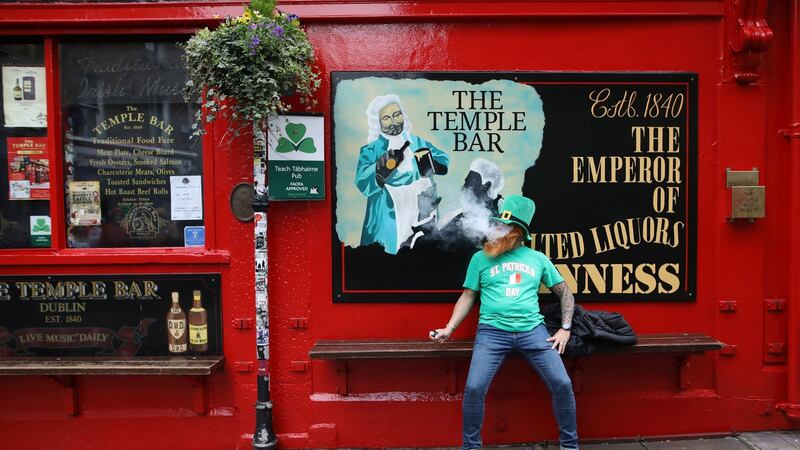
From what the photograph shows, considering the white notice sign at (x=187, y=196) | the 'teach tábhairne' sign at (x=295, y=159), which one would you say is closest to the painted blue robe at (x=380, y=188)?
the 'teach tábhairne' sign at (x=295, y=159)

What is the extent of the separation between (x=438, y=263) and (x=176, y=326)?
6.94 ft

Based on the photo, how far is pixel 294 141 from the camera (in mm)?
4844

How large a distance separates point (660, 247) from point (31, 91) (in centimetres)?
516

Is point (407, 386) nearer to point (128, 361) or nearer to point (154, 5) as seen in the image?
point (128, 361)

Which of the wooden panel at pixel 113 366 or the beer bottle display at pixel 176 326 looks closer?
the wooden panel at pixel 113 366

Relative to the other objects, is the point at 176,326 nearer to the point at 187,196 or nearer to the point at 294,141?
the point at 187,196

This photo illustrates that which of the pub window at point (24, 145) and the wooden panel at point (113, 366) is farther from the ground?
the pub window at point (24, 145)

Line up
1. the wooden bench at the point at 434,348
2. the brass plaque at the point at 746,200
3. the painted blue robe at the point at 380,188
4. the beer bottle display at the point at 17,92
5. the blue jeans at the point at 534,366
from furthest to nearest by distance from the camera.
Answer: the beer bottle display at the point at 17,92 < the painted blue robe at the point at 380,188 < the brass plaque at the point at 746,200 < the wooden bench at the point at 434,348 < the blue jeans at the point at 534,366

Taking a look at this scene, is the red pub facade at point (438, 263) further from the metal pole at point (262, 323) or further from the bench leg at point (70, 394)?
the metal pole at point (262, 323)

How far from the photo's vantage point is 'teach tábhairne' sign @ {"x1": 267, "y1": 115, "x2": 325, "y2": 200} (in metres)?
4.83

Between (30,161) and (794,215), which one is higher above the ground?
(30,161)

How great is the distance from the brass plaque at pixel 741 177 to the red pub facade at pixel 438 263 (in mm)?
17

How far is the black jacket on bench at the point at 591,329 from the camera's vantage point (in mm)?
4438

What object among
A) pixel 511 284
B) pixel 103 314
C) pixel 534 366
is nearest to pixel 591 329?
pixel 534 366
